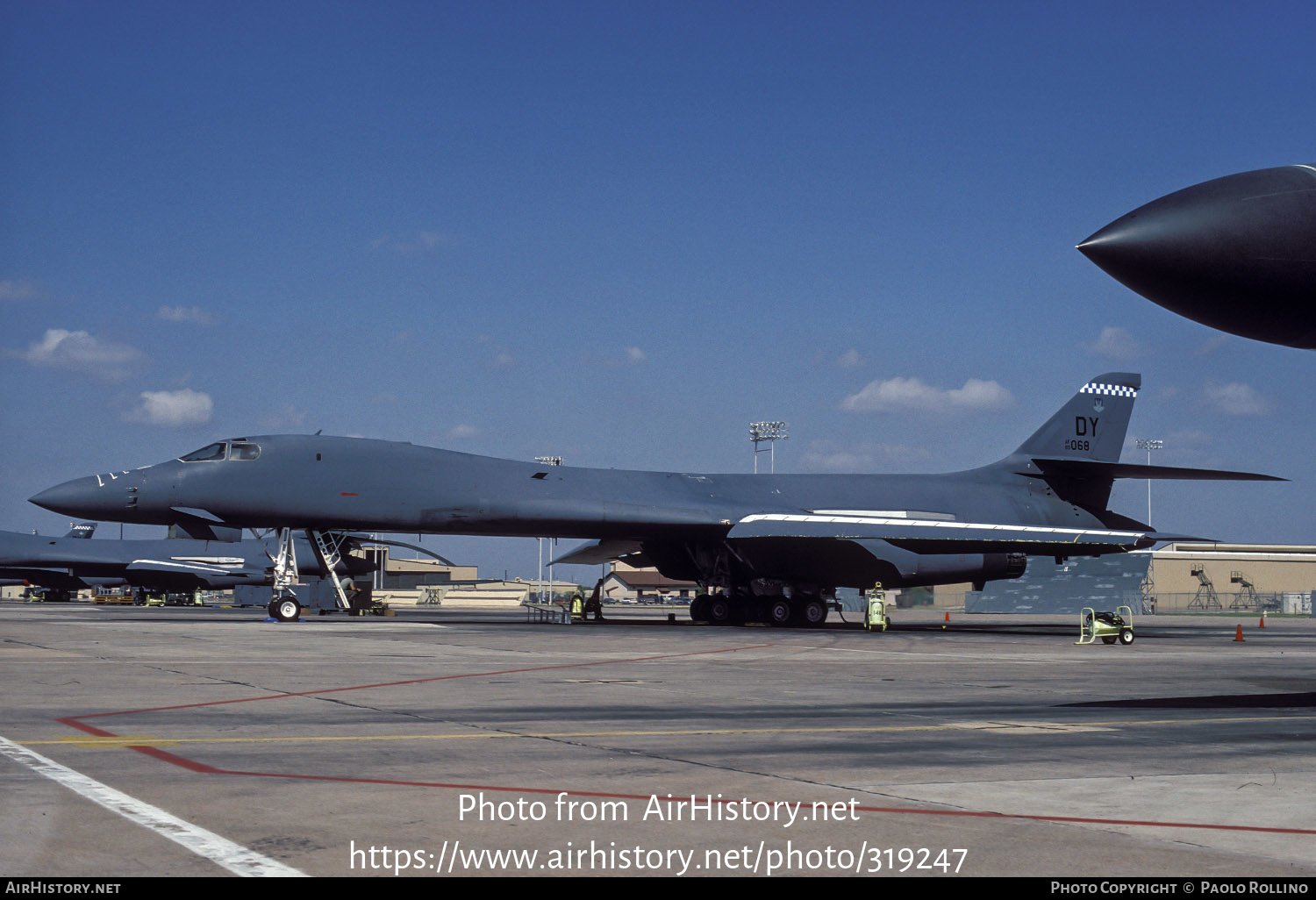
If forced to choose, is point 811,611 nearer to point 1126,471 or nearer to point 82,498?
point 1126,471

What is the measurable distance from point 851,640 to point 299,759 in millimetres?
16335

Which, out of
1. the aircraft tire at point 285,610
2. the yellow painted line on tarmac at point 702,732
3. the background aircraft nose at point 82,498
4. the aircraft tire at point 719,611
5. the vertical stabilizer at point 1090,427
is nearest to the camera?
the yellow painted line on tarmac at point 702,732

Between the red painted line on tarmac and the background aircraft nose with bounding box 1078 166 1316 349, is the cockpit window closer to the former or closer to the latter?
the red painted line on tarmac

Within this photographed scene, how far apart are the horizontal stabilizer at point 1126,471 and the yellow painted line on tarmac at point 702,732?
1989cm

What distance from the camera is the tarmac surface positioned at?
14.8 ft

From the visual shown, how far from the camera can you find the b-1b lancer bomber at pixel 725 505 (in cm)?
2433

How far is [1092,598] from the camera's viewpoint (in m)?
47.3

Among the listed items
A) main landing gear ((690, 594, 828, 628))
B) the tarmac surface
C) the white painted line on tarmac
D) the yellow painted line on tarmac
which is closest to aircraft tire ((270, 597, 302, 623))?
main landing gear ((690, 594, 828, 628))

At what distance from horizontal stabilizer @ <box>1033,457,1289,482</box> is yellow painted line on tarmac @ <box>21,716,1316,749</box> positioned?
1989 cm

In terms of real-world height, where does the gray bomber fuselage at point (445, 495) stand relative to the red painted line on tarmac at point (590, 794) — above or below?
above

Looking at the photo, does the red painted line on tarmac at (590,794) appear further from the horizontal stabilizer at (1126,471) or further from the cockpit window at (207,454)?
the horizontal stabilizer at (1126,471)

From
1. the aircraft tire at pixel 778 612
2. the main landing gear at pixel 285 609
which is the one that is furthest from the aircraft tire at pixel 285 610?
the aircraft tire at pixel 778 612

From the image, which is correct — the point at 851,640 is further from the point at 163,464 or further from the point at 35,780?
the point at 35,780
